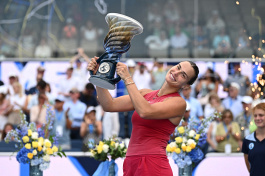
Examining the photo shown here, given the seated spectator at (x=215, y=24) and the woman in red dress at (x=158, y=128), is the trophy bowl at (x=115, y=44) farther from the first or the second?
the seated spectator at (x=215, y=24)

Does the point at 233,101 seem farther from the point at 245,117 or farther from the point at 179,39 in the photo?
the point at 179,39

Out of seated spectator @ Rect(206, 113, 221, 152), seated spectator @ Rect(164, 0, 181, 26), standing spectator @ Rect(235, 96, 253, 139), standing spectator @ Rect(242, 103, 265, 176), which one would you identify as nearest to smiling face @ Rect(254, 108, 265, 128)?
standing spectator @ Rect(242, 103, 265, 176)

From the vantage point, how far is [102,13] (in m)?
11.0

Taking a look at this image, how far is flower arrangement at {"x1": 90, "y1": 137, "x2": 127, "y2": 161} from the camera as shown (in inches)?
204

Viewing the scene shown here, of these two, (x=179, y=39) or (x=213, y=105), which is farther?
(x=179, y=39)

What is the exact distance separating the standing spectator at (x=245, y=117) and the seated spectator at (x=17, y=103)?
3633mm

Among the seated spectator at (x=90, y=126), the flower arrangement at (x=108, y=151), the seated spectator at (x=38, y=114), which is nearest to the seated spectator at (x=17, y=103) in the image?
the seated spectator at (x=38, y=114)

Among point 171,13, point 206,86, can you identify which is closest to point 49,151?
point 206,86

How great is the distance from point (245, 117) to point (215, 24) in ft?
10.00

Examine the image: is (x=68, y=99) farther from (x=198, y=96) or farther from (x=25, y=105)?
(x=198, y=96)

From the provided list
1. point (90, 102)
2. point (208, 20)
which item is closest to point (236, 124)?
point (90, 102)

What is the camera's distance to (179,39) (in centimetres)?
1080

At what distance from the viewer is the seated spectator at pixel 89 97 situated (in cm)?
885

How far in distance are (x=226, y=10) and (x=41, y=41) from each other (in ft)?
12.8
